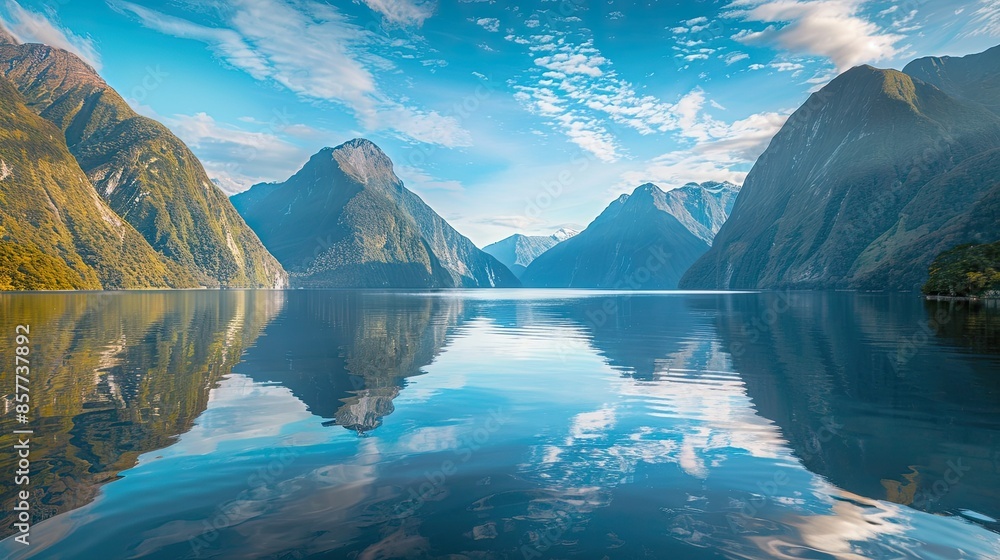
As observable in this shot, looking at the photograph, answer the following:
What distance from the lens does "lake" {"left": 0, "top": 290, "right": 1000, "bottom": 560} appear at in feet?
37.1

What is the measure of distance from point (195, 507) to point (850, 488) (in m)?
17.7

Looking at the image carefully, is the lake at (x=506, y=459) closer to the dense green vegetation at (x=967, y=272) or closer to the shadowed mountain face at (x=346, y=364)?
the shadowed mountain face at (x=346, y=364)

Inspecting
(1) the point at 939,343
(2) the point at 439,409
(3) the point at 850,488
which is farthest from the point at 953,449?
(1) the point at 939,343

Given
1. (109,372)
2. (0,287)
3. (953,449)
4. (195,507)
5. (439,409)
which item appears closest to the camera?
(195,507)

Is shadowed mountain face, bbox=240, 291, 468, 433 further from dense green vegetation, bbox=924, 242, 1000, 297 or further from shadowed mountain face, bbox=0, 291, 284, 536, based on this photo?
dense green vegetation, bbox=924, 242, 1000, 297

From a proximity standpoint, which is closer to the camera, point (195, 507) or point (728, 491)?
point (195, 507)

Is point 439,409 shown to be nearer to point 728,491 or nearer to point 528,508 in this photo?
point 528,508

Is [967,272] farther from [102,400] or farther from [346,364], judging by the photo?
[102,400]

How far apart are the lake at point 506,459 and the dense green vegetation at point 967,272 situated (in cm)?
11574

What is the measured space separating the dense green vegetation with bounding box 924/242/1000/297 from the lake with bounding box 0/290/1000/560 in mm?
115736

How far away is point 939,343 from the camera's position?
46.7 metres

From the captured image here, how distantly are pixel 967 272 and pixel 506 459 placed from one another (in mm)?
160351

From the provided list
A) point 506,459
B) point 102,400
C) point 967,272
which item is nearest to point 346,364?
point 102,400

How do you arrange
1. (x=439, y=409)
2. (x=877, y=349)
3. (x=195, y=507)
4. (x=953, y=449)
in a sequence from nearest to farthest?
(x=195, y=507), (x=953, y=449), (x=439, y=409), (x=877, y=349)
